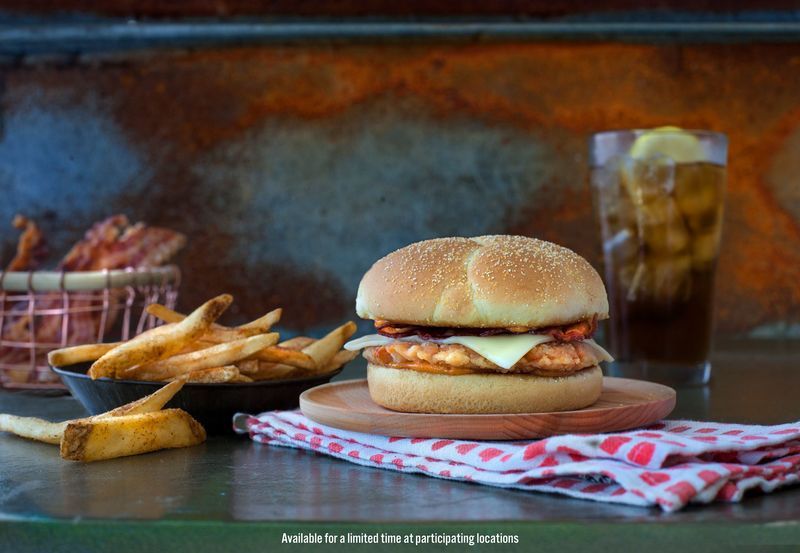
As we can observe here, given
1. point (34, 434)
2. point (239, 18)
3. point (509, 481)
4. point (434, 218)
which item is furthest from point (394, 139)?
point (509, 481)

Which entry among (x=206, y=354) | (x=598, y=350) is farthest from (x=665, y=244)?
(x=206, y=354)

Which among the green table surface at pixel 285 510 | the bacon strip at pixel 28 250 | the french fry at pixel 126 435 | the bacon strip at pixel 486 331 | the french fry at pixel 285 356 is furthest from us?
Result: the bacon strip at pixel 28 250

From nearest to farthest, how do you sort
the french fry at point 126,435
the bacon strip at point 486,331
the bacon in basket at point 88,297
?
the french fry at point 126,435 < the bacon strip at point 486,331 < the bacon in basket at point 88,297

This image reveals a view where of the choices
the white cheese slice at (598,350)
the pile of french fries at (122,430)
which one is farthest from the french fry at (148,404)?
the white cheese slice at (598,350)

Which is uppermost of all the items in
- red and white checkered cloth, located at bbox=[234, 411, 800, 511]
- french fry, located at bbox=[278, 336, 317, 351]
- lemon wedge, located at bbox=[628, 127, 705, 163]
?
lemon wedge, located at bbox=[628, 127, 705, 163]

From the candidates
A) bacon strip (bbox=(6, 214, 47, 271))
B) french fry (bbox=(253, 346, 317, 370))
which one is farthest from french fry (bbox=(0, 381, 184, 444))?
bacon strip (bbox=(6, 214, 47, 271))

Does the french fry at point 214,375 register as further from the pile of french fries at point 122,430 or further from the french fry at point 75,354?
the french fry at point 75,354

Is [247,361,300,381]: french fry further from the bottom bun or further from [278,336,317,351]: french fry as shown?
the bottom bun

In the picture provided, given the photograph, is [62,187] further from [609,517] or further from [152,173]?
[609,517]
